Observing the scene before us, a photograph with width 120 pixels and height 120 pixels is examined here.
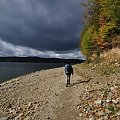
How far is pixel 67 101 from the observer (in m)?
28.6

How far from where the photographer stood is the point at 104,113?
23562mm

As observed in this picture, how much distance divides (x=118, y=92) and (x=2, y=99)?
36.5 ft

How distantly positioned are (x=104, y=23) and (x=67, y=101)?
109 ft

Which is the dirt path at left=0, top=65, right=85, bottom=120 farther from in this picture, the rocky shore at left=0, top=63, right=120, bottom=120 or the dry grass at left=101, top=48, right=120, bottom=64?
the dry grass at left=101, top=48, right=120, bottom=64

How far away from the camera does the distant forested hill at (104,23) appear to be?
5544 centimetres

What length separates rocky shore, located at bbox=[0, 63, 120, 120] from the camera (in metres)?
24.5

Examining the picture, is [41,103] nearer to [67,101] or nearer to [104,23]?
[67,101]

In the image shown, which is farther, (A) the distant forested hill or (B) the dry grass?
(A) the distant forested hill

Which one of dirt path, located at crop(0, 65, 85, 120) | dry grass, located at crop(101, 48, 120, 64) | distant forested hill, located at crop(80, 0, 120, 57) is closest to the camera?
dirt path, located at crop(0, 65, 85, 120)

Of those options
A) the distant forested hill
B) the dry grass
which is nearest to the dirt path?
the dry grass

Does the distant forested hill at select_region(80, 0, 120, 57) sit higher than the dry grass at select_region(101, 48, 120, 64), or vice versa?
the distant forested hill at select_region(80, 0, 120, 57)

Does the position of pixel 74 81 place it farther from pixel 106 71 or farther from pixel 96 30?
pixel 96 30

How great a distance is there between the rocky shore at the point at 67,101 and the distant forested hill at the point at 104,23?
19905mm

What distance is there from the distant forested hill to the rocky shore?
65.3ft
